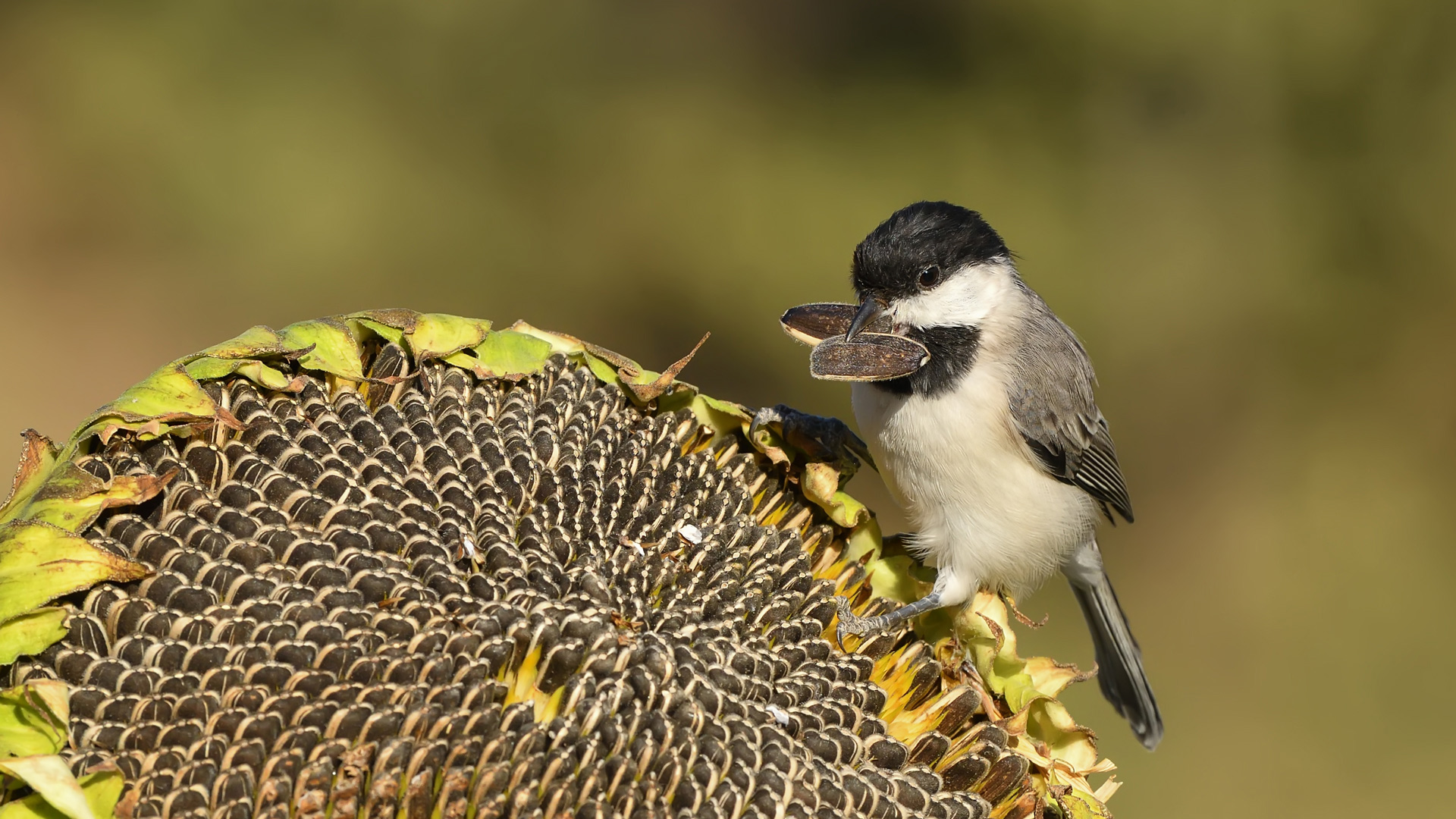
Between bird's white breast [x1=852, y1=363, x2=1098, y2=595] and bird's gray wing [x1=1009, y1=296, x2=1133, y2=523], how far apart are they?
68mm

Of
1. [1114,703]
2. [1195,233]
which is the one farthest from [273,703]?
[1195,233]

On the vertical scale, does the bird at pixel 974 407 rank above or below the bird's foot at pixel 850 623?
above

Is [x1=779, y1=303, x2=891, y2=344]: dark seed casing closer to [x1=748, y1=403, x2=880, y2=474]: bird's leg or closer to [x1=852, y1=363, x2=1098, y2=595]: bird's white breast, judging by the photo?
[x1=748, y1=403, x2=880, y2=474]: bird's leg

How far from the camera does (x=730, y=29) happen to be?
5945mm

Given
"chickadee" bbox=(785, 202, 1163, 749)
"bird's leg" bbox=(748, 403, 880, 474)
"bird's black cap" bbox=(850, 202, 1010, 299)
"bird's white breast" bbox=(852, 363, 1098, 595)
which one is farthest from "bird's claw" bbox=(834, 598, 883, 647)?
"bird's black cap" bbox=(850, 202, 1010, 299)

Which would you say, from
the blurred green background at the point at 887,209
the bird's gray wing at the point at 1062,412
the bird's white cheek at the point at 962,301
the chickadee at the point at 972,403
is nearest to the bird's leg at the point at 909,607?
the chickadee at the point at 972,403

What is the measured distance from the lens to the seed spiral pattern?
1.52 meters

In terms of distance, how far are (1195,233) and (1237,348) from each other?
2.03 feet

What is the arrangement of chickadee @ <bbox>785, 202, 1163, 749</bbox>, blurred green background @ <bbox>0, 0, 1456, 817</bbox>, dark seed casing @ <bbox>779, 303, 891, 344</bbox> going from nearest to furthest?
1. dark seed casing @ <bbox>779, 303, 891, 344</bbox>
2. chickadee @ <bbox>785, 202, 1163, 749</bbox>
3. blurred green background @ <bbox>0, 0, 1456, 817</bbox>

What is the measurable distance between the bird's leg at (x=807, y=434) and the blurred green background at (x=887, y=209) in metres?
3.31

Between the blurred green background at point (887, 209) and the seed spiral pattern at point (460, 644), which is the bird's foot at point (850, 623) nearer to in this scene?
the seed spiral pattern at point (460, 644)

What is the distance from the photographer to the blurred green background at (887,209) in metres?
5.44

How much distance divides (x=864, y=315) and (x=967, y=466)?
0.58m

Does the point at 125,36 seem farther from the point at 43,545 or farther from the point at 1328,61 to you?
the point at 1328,61
